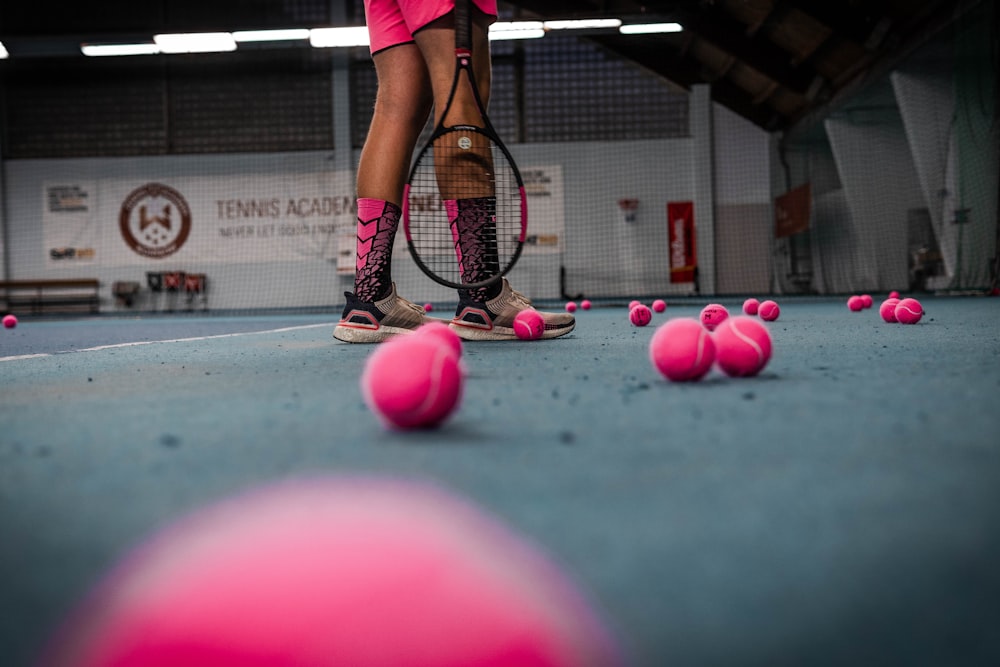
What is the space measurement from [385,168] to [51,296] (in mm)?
13093

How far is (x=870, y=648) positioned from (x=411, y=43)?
2407 mm

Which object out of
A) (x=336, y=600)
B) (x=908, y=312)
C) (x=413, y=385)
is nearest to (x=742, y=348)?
(x=413, y=385)

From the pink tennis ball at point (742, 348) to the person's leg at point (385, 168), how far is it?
1265 millimetres

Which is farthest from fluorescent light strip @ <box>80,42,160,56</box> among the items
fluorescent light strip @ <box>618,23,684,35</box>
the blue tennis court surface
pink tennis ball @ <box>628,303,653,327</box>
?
the blue tennis court surface

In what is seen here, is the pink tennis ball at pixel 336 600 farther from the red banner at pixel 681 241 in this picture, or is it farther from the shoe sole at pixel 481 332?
the red banner at pixel 681 241

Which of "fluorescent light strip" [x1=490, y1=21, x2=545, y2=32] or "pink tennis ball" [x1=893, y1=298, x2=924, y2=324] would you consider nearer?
"pink tennis ball" [x1=893, y1=298, x2=924, y2=324]

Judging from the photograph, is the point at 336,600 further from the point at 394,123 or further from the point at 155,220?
the point at 155,220

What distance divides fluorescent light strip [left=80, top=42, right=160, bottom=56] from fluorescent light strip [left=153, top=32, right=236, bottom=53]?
6.7 inches

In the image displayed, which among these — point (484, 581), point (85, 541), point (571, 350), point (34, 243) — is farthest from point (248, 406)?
point (34, 243)

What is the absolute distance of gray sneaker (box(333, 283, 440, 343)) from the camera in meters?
2.46

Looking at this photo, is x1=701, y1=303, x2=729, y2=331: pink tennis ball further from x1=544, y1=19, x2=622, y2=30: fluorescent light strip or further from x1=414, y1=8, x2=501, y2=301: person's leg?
x1=544, y1=19, x2=622, y2=30: fluorescent light strip

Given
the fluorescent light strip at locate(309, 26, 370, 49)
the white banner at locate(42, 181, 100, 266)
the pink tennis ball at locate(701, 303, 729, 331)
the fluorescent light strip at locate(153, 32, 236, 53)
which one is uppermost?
the fluorescent light strip at locate(309, 26, 370, 49)

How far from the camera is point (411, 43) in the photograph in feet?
8.27

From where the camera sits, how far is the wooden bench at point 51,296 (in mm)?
13398
